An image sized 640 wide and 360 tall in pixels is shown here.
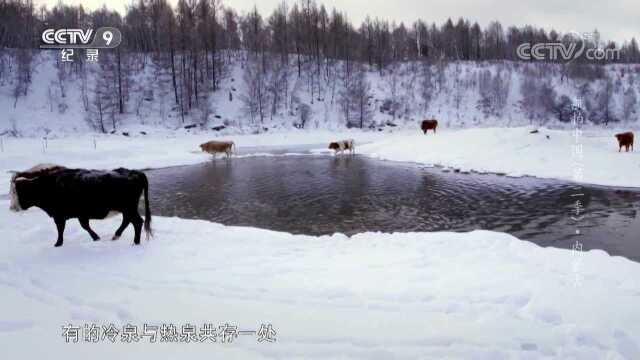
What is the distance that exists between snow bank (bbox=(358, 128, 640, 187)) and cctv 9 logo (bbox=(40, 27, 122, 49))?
153ft

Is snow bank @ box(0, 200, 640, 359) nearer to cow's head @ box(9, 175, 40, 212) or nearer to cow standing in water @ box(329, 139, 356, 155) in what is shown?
cow's head @ box(9, 175, 40, 212)

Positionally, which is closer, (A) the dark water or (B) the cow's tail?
(B) the cow's tail

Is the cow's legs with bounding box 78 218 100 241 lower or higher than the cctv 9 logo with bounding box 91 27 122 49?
lower

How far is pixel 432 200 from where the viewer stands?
1384 centimetres

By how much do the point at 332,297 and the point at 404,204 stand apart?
8.84 meters

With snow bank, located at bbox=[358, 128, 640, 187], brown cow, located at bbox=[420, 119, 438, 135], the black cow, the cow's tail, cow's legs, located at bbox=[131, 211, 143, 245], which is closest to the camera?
the black cow

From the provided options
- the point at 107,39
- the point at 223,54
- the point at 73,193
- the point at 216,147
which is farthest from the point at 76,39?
the point at 73,193

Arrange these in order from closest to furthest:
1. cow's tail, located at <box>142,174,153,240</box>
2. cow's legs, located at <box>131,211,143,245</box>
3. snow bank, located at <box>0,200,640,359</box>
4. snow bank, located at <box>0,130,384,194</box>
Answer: snow bank, located at <box>0,200,640,359</box> → cow's legs, located at <box>131,211,143,245</box> → cow's tail, located at <box>142,174,153,240</box> → snow bank, located at <box>0,130,384,194</box>

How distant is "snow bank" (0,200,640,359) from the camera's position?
372 centimetres

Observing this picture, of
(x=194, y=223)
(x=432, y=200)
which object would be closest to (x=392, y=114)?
(x=432, y=200)

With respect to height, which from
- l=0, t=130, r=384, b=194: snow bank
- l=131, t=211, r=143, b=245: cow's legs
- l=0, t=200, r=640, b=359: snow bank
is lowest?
l=0, t=200, r=640, b=359: snow bank

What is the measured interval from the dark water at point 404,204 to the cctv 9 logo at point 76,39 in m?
45.1

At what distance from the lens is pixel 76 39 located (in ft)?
180

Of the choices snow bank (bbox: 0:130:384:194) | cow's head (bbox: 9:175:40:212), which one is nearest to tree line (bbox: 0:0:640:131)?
snow bank (bbox: 0:130:384:194)
